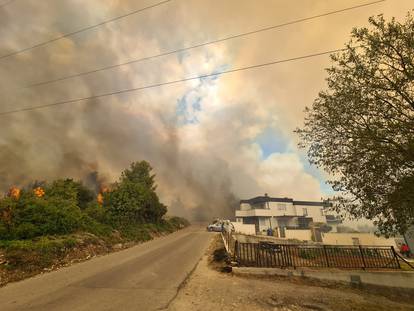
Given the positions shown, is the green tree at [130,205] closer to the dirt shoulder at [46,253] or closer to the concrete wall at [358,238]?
the dirt shoulder at [46,253]

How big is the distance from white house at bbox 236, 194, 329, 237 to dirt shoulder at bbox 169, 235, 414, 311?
55.2 m

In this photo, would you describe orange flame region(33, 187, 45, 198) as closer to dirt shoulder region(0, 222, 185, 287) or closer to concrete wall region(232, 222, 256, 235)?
dirt shoulder region(0, 222, 185, 287)

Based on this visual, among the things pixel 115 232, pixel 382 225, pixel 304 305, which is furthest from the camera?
pixel 115 232

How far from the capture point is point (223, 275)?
10984 mm

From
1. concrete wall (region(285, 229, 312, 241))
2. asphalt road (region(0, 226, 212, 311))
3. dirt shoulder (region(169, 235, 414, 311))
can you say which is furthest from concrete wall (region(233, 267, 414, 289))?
concrete wall (region(285, 229, 312, 241))

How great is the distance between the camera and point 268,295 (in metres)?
8.43

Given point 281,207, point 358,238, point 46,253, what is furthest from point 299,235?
point 46,253

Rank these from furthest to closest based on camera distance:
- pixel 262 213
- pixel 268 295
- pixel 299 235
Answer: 1. pixel 262 213
2. pixel 299 235
3. pixel 268 295

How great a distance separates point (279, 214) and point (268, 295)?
64.4 meters

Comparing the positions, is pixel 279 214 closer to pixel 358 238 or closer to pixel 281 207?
pixel 281 207

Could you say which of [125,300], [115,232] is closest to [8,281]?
[125,300]

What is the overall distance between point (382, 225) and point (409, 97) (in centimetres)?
542

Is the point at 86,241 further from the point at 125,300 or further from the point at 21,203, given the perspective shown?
the point at 125,300

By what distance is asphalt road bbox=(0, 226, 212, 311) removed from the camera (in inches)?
266
